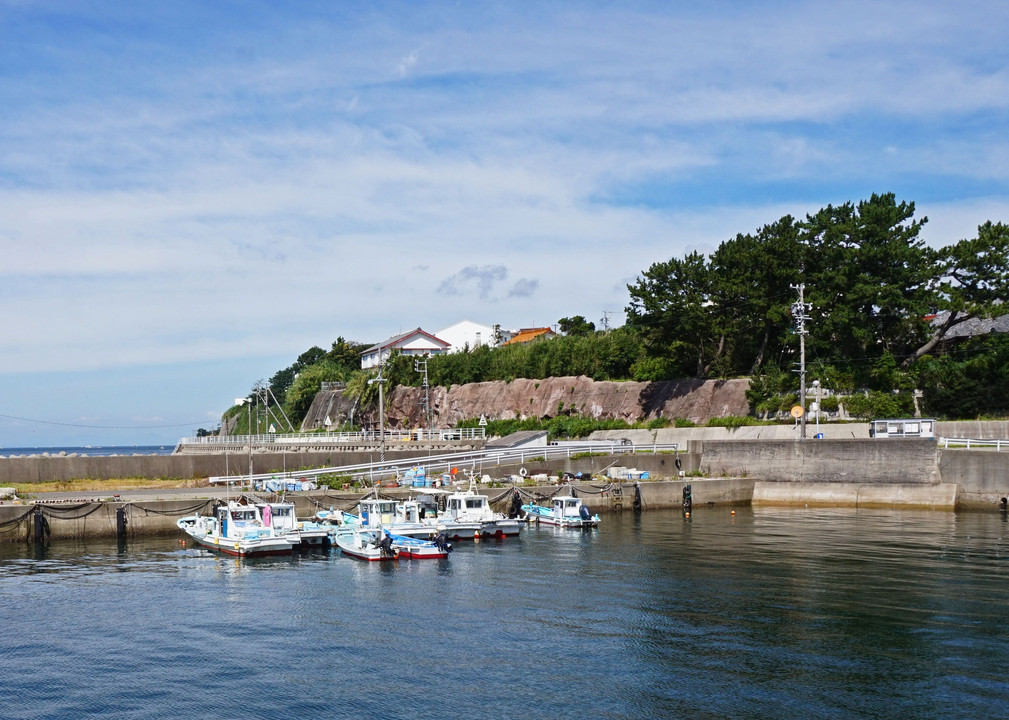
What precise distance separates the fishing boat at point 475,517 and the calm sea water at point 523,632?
407 cm

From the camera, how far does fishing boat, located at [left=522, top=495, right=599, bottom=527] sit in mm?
57469

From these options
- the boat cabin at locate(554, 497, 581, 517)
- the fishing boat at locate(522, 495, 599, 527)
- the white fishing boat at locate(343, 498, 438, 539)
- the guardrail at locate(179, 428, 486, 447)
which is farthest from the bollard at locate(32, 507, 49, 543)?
the guardrail at locate(179, 428, 486, 447)

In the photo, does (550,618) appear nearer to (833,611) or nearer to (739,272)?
(833,611)

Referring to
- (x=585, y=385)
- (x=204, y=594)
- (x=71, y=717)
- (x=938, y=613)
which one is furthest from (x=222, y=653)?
(x=585, y=385)

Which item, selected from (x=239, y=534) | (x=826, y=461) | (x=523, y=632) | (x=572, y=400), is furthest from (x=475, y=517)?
(x=572, y=400)

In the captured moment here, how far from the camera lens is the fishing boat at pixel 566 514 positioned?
57469mm

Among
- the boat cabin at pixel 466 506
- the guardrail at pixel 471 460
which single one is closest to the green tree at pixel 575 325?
the guardrail at pixel 471 460

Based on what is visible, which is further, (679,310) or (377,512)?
(679,310)

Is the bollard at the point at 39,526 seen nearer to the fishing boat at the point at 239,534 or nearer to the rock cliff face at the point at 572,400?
the fishing boat at the point at 239,534

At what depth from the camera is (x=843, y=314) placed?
7756cm

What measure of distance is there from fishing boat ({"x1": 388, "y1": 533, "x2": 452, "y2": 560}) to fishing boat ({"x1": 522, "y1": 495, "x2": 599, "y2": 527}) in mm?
12215

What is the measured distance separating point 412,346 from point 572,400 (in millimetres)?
64820

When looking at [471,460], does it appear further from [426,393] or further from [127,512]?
[426,393]

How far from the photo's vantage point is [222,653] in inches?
1137
